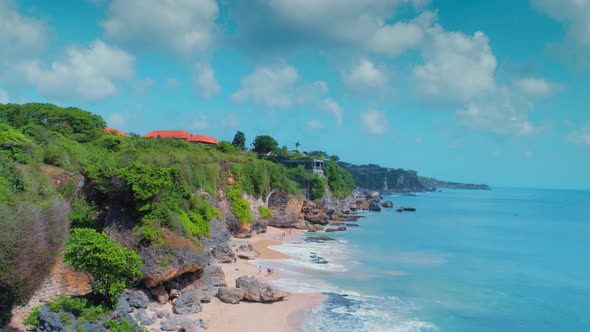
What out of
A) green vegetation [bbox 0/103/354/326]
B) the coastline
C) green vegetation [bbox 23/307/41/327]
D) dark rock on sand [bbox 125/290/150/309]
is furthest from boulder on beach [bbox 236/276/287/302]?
green vegetation [bbox 23/307/41/327]

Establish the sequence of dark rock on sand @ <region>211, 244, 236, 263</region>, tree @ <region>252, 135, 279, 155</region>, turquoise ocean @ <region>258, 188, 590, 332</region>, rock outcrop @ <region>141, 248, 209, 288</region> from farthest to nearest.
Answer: tree @ <region>252, 135, 279, 155</region>
dark rock on sand @ <region>211, 244, 236, 263</region>
turquoise ocean @ <region>258, 188, 590, 332</region>
rock outcrop @ <region>141, 248, 209, 288</region>

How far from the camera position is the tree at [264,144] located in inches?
3206

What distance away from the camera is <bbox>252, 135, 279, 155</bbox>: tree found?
8144 centimetres

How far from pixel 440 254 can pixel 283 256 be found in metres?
16.4

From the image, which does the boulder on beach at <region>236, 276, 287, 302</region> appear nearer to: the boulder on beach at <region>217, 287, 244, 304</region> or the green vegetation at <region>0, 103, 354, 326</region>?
the boulder on beach at <region>217, 287, 244, 304</region>

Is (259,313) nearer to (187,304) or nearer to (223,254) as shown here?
(187,304)

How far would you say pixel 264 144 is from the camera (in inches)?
3214

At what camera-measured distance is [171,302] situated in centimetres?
2045

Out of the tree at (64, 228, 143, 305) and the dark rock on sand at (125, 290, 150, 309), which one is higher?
the tree at (64, 228, 143, 305)

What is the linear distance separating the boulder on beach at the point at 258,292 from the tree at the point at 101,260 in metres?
6.88

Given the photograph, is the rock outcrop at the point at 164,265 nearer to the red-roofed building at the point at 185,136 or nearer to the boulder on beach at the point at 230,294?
the boulder on beach at the point at 230,294

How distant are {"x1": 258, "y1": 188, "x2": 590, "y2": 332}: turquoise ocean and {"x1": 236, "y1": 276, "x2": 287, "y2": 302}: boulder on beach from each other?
224cm

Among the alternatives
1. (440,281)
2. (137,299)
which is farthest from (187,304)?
(440,281)

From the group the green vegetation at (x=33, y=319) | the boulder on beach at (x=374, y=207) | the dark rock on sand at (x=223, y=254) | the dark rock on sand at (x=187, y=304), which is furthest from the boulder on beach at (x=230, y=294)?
the boulder on beach at (x=374, y=207)
